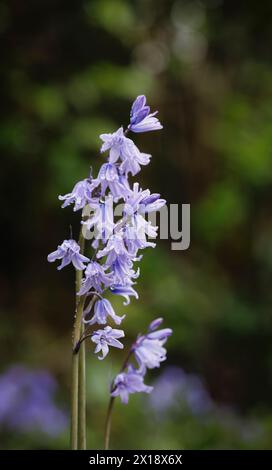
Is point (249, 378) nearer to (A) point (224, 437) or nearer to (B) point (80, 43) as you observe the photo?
(A) point (224, 437)

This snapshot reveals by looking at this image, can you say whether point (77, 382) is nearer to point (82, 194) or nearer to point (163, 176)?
point (82, 194)

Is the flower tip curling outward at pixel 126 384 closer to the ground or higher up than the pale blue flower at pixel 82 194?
closer to the ground

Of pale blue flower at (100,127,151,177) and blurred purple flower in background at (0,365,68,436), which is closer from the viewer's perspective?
pale blue flower at (100,127,151,177)

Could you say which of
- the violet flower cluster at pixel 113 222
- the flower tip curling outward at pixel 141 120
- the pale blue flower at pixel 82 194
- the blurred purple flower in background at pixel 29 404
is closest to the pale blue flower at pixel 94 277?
the violet flower cluster at pixel 113 222

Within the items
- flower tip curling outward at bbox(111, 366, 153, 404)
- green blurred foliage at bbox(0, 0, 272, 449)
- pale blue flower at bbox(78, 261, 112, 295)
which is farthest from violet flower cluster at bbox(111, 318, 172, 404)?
green blurred foliage at bbox(0, 0, 272, 449)

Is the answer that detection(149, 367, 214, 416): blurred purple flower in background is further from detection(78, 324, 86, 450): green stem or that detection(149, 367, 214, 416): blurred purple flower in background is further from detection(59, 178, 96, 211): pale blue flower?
detection(59, 178, 96, 211): pale blue flower

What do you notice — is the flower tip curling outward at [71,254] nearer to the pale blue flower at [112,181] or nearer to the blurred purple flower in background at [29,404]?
the pale blue flower at [112,181]

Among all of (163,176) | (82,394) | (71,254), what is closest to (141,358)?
(82,394)
